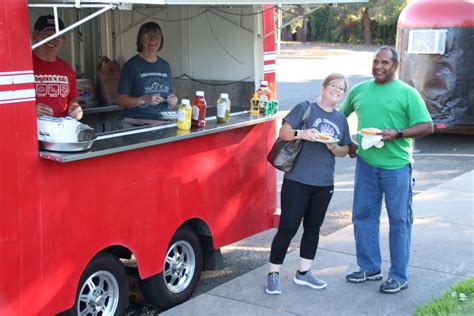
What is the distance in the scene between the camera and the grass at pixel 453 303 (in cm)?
513

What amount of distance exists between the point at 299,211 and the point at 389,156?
813 millimetres

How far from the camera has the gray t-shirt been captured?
534 cm

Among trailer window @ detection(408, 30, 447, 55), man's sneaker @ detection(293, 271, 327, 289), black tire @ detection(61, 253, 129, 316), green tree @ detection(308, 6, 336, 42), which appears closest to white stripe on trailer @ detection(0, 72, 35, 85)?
black tire @ detection(61, 253, 129, 316)

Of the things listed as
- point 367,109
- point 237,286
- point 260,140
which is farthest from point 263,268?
point 367,109

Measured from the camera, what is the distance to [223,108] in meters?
5.89

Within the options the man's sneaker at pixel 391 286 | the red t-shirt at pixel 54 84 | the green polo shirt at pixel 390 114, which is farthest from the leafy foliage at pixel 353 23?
the red t-shirt at pixel 54 84

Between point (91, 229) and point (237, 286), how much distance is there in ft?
5.21

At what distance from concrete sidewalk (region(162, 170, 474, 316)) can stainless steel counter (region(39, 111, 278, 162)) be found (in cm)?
126

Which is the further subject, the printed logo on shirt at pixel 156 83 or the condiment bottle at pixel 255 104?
the condiment bottle at pixel 255 104

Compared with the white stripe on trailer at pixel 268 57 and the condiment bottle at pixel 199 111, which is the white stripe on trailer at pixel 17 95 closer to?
the condiment bottle at pixel 199 111

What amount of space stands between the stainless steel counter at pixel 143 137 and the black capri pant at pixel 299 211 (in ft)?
2.50

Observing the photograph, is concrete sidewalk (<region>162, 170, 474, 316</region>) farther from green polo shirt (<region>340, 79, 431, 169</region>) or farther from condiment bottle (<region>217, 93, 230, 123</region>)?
condiment bottle (<region>217, 93, 230, 123</region>)

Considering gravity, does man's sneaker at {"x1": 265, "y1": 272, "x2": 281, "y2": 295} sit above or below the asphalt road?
above

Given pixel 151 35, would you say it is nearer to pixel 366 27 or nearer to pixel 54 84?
pixel 54 84
